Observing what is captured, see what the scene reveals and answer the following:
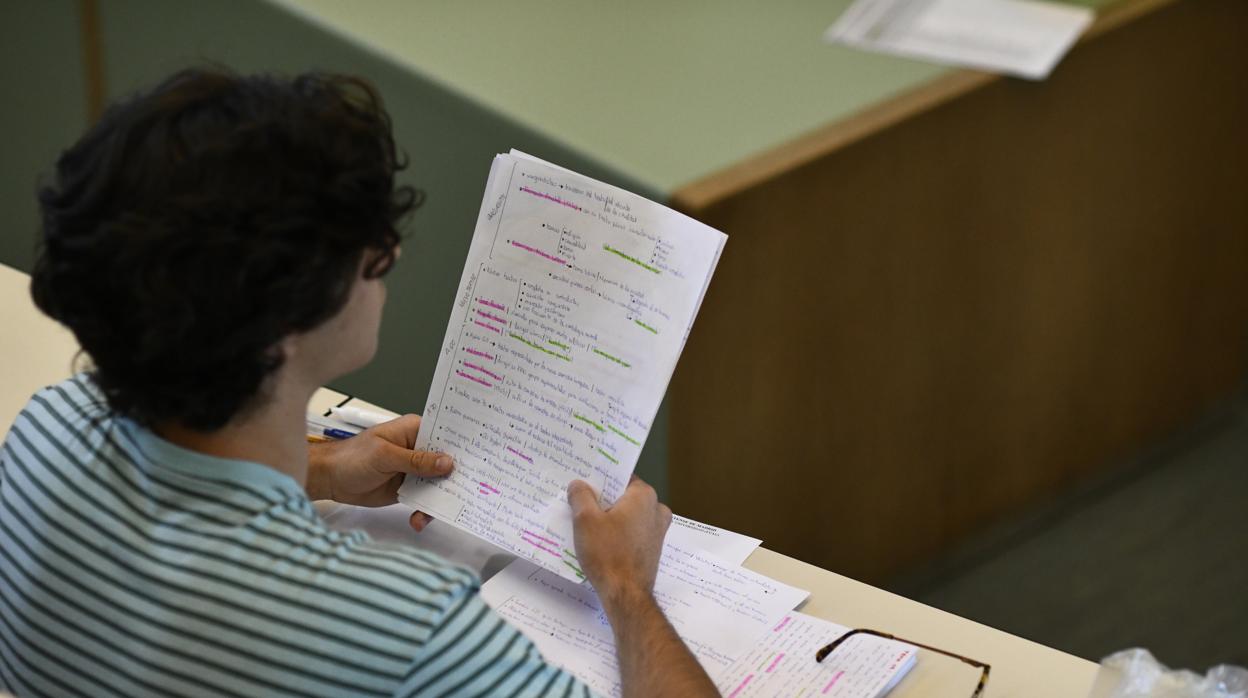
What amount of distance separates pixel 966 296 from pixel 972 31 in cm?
40

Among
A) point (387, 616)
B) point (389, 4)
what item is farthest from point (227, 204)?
point (389, 4)

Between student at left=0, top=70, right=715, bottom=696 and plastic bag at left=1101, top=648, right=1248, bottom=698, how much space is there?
0.45m

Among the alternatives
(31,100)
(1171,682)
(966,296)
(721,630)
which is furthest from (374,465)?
(31,100)

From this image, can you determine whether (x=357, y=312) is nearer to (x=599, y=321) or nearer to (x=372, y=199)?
(x=372, y=199)

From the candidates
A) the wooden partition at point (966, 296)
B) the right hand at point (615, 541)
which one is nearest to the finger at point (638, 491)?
the right hand at point (615, 541)

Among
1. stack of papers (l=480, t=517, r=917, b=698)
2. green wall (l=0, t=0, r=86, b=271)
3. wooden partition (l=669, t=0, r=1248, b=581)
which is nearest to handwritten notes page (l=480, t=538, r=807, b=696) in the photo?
stack of papers (l=480, t=517, r=917, b=698)

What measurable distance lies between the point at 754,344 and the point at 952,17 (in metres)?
0.66

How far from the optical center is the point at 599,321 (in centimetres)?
109

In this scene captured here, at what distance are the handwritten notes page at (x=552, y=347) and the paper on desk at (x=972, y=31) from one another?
47.9 inches

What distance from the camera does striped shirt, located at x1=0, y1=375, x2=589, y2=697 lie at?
839 mm

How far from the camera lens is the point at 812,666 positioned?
1.11m

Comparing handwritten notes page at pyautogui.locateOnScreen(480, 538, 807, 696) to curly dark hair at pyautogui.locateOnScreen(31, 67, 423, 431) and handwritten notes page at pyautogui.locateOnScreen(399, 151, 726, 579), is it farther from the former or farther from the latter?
curly dark hair at pyautogui.locateOnScreen(31, 67, 423, 431)

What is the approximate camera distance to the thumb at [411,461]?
1183 millimetres

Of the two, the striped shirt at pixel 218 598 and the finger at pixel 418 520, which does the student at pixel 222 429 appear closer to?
the striped shirt at pixel 218 598
